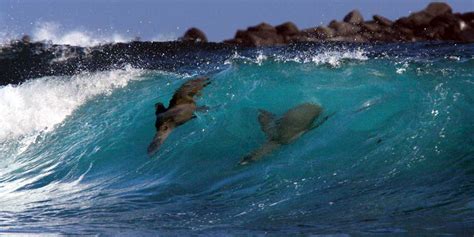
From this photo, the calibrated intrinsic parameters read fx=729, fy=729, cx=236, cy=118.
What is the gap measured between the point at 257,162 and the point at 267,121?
3.56ft

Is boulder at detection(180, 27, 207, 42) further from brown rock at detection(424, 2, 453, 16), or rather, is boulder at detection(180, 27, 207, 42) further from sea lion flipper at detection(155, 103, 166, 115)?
sea lion flipper at detection(155, 103, 166, 115)

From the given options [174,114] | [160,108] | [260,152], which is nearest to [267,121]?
[260,152]

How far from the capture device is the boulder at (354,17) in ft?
83.4

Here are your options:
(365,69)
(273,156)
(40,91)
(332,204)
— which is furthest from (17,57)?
(332,204)

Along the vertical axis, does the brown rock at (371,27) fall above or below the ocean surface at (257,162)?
above

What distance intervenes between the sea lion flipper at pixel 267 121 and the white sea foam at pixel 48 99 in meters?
3.88

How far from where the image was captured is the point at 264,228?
514 cm

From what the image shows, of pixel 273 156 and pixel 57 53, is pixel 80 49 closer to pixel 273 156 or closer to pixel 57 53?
pixel 57 53

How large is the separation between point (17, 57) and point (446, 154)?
1855cm

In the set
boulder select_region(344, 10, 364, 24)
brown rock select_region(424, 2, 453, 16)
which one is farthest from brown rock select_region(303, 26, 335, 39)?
brown rock select_region(424, 2, 453, 16)

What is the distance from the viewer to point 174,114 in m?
8.79

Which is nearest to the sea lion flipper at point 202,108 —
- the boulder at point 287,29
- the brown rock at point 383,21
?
the boulder at point 287,29

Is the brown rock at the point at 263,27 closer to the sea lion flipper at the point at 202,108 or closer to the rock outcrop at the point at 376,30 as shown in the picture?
the rock outcrop at the point at 376,30

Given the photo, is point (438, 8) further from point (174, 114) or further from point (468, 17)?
point (174, 114)
